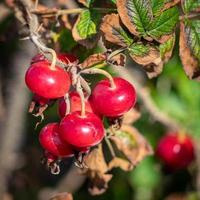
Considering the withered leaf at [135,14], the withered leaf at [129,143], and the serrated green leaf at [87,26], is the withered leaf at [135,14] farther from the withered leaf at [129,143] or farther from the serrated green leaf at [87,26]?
the withered leaf at [129,143]

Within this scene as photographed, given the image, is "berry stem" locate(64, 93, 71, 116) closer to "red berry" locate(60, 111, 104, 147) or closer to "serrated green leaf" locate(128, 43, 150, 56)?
"red berry" locate(60, 111, 104, 147)

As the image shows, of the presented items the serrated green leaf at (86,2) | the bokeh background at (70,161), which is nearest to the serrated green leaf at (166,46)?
the serrated green leaf at (86,2)

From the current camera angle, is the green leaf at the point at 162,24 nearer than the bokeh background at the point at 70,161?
Yes

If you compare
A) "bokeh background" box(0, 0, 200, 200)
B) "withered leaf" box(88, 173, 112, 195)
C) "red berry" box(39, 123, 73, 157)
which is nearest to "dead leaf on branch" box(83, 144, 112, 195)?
"withered leaf" box(88, 173, 112, 195)

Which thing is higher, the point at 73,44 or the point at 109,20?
the point at 109,20

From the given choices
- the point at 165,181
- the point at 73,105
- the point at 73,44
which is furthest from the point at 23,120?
the point at 73,105

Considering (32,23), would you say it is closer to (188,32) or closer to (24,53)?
(188,32)
